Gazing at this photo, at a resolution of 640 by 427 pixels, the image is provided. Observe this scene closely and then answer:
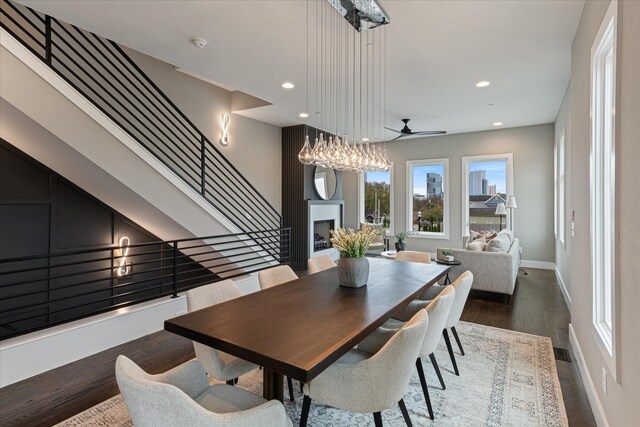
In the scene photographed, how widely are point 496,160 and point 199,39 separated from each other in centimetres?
651

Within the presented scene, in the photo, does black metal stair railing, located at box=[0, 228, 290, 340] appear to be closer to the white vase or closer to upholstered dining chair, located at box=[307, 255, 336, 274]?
upholstered dining chair, located at box=[307, 255, 336, 274]

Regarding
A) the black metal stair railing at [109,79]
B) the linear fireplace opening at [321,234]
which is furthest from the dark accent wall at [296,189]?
the black metal stair railing at [109,79]

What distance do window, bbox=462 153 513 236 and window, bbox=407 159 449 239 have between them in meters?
0.44

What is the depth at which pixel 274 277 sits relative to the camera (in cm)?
282

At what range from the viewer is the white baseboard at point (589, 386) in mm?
1964

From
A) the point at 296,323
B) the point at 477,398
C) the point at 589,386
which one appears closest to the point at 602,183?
the point at 589,386

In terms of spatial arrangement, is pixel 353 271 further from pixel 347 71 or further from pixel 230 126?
pixel 230 126

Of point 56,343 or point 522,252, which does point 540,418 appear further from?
point 522,252

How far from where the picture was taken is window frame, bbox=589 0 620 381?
196 centimetres

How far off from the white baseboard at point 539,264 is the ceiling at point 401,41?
3.30 m

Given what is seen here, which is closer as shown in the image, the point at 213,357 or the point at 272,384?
the point at 272,384

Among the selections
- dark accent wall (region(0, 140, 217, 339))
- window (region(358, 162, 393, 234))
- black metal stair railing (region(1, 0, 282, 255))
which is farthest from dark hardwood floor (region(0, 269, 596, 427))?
window (region(358, 162, 393, 234))

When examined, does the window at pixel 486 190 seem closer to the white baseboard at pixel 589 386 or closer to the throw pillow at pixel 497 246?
the throw pillow at pixel 497 246

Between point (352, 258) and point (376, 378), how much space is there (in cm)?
103
